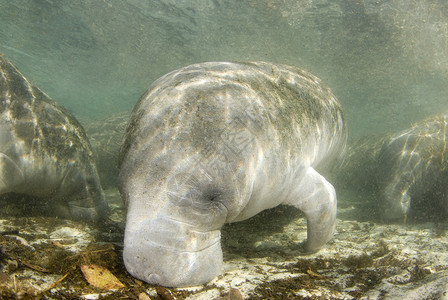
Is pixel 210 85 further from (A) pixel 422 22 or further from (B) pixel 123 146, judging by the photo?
(A) pixel 422 22

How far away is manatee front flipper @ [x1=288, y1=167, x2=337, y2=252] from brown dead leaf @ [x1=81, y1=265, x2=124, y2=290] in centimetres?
184

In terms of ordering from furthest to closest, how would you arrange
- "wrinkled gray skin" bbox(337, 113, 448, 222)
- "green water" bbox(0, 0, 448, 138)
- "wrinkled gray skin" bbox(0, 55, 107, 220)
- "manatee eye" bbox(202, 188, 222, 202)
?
"green water" bbox(0, 0, 448, 138) → "wrinkled gray skin" bbox(337, 113, 448, 222) → "wrinkled gray skin" bbox(0, 55, 107, 220) → "manatee eye" bbox(202, 188, 222, 202)

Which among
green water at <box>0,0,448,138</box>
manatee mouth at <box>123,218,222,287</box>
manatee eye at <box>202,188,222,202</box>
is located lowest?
manatee mouth at <box>123,218,222,287</box>

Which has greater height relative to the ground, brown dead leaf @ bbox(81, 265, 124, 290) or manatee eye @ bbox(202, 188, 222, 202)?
manatee eye @ bbox(202, 188, 222, 202)

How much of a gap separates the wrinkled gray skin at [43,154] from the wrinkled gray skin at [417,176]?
5519 mm

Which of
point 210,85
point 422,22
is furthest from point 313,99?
point 422,22

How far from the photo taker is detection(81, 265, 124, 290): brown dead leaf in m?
1.89

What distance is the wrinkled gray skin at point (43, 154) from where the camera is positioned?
3.62 meters

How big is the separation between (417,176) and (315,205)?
4.00m

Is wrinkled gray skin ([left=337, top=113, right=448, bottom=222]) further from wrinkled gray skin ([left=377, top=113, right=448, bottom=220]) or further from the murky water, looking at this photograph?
the murky water

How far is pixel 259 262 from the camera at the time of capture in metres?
2.88

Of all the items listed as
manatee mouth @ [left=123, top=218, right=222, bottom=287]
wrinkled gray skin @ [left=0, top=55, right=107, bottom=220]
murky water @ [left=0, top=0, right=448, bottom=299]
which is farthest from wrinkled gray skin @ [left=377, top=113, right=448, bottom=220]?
wrinkled gray skin @ [left=0, top=55, right=107, bottom=220]

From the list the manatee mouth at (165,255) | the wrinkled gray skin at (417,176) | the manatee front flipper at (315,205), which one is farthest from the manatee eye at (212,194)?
the wrinkled gray skin at (417,176)

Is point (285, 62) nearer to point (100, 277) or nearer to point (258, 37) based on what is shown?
point (258, 37)
